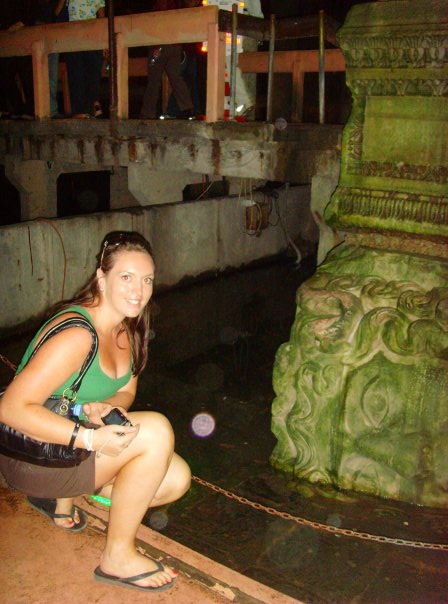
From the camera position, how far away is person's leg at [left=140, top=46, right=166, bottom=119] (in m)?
8.62

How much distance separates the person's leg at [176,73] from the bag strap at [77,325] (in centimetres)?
680

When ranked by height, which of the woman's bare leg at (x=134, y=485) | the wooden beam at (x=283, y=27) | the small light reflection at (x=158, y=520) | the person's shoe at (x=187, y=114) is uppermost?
the wooden beam at (x=283, y=27)

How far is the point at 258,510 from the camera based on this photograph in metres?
4.47

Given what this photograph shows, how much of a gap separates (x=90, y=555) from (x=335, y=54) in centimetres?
837

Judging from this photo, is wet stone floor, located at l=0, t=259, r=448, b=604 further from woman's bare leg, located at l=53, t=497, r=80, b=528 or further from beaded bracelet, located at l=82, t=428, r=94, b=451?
beaded bracelet, located at l=82, t=428, r=94, b=451

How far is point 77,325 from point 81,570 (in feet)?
3.72

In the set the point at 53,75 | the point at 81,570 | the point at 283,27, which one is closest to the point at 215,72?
the point at 283,27

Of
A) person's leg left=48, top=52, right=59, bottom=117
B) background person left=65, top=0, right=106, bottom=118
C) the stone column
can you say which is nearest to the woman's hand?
the stone column

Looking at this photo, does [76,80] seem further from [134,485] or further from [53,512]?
[134,485]

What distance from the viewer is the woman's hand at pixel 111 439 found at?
2461 millimetres

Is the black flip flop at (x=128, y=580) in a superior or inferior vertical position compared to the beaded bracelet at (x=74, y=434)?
inferior

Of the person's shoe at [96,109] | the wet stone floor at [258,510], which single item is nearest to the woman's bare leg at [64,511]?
the wet stone floor at [258,510]

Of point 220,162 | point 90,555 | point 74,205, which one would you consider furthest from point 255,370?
point 74,205

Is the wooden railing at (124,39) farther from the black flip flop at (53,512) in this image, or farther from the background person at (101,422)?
the black flip flop at (53,512)
